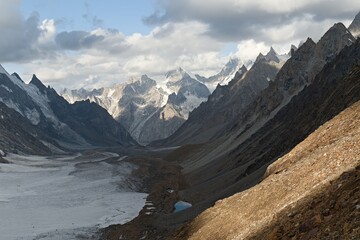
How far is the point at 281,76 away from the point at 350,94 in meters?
88.7

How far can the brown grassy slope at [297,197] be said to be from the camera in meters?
19.1

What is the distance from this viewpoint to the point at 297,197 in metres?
23.5

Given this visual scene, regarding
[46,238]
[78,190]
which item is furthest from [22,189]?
[46,238]

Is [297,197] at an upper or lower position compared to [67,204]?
lower

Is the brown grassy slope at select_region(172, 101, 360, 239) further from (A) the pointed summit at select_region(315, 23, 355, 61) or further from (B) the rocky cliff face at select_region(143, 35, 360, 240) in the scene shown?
(A) the pointed summit at select_region(315, 23, 355, 61)

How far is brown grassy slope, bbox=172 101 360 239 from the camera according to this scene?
1910 centimetres

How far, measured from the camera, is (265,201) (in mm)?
26516

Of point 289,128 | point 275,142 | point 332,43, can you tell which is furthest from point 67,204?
point 332,43

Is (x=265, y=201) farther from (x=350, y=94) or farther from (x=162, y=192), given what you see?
(x=162, y=192)

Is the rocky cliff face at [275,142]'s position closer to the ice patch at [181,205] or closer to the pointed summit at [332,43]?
the ice patch at [181,205]

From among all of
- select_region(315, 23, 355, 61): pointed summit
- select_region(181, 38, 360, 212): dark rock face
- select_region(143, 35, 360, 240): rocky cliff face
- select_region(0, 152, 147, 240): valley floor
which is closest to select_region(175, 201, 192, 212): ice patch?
select_region(143, 35, 360, 240): rocky cliff face

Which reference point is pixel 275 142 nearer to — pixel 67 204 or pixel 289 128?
pixel 289 128

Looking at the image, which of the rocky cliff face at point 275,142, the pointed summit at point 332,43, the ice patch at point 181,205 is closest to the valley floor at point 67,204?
the ice patch at point 181,205

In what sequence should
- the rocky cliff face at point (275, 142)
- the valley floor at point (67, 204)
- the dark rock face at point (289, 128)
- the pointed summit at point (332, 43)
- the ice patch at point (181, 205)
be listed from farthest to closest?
the pointed summit at point (332, 43), the ice patch at point (181, 205), the valley floor at point (67, 204), the dark rock face at point (289, 128), the rocky cliff face at point (275, 142)
